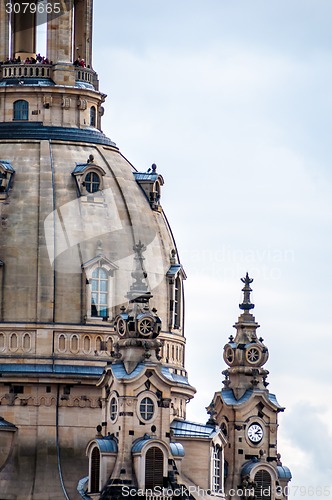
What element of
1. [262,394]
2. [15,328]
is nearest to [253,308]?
[262,394]

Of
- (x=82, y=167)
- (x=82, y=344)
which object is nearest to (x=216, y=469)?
(x=82, y=344)

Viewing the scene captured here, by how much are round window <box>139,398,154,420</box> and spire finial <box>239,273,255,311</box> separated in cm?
1263

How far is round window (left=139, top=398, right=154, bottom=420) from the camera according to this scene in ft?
441

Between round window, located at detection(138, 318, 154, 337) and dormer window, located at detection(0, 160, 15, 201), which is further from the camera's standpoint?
dormer window, located at detection(0, 160, 15, 201)

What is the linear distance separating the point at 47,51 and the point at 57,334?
15.7 metres

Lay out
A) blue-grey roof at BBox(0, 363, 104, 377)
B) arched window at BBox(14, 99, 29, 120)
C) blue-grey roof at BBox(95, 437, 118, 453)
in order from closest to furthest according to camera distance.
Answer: blue-grey roof at BBox(95, 437, 118, 453) → blue-grey roof at BBox(0, 363, 104, 377) → arched window at BBox(14, 99, 29, 120)

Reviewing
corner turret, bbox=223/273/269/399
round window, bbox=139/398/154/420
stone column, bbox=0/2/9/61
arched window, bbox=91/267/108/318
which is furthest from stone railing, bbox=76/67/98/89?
round window, bbox=139/398/154/420

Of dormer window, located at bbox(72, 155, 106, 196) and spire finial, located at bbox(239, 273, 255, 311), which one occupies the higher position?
dormer window, located at bbox(72, 155, 106, 196)

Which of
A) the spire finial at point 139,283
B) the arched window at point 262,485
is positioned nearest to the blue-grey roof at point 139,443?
the spire finial at point 139,283

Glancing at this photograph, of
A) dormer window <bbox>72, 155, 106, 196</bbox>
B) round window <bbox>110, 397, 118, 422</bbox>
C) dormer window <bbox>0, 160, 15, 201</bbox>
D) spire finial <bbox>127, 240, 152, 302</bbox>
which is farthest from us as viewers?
dormer window <bbox>72, 155, 106, 196</bbox>

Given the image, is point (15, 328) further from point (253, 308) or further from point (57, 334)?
point (253, 308)

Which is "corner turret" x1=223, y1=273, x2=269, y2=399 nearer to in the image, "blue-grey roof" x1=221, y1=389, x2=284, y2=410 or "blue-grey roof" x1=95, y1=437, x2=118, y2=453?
"blue-grey roof" x1=221, y1=389, x2=284, y2=410

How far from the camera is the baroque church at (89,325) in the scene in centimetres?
13500

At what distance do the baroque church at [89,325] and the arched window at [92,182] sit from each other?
69 millimetres
